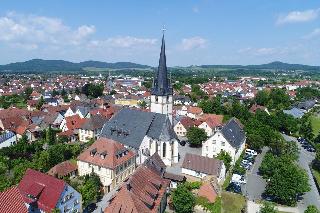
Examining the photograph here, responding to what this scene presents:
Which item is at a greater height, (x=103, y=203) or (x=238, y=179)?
(x=103, y=203)

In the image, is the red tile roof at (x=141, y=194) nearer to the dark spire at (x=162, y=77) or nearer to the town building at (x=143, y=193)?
the town building at (x=143, y=193)

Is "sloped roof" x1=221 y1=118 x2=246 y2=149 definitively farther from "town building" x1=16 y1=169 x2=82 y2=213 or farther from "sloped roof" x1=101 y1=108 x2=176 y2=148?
"town building" x1=16 y1=169 x2=82 y2=213

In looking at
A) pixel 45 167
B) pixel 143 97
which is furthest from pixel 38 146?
pixel 143 97

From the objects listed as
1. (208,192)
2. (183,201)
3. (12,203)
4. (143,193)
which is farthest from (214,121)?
(12,203)

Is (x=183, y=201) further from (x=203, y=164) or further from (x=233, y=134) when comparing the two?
(x=233, y=134)

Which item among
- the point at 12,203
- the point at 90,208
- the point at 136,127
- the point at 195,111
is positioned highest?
the point at 136,127

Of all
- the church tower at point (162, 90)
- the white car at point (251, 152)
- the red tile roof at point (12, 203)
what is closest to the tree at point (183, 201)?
the red tile roof at point (12, 203)
